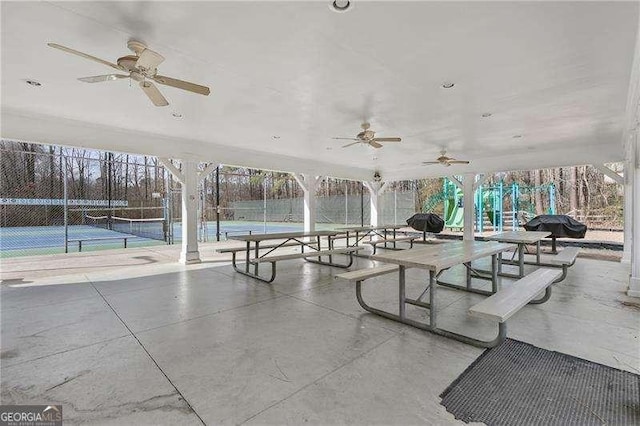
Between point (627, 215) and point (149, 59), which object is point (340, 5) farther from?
point (627, 215)

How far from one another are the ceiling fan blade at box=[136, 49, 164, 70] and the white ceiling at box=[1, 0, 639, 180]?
0.69 feet

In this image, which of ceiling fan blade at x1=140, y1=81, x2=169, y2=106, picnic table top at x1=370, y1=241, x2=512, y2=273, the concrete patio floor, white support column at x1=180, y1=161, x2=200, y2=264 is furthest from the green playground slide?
ceiling fan blade at x1=140, y1=81, x2=169, y2=106

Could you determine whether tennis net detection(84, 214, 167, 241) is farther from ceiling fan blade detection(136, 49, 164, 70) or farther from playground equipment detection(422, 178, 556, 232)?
playground equipment detection(422, 178, 556, 232)

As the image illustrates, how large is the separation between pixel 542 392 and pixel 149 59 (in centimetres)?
377

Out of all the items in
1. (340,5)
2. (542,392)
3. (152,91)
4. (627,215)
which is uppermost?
(340,5)

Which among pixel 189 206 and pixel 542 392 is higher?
pixel 189 206


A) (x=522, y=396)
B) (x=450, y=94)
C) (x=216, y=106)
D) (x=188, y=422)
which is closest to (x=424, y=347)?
(x=522, y=396)

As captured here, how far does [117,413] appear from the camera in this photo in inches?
66.9

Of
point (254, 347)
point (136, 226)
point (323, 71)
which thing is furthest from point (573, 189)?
point (136, 226)

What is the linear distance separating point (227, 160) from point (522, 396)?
6.75m

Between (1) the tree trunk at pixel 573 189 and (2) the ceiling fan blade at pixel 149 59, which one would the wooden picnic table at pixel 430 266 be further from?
(1) the tree trunk at pixel 573 189

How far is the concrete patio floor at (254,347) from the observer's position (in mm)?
1768

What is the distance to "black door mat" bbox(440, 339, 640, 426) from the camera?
1667 mm

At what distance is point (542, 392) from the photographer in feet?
6.18
